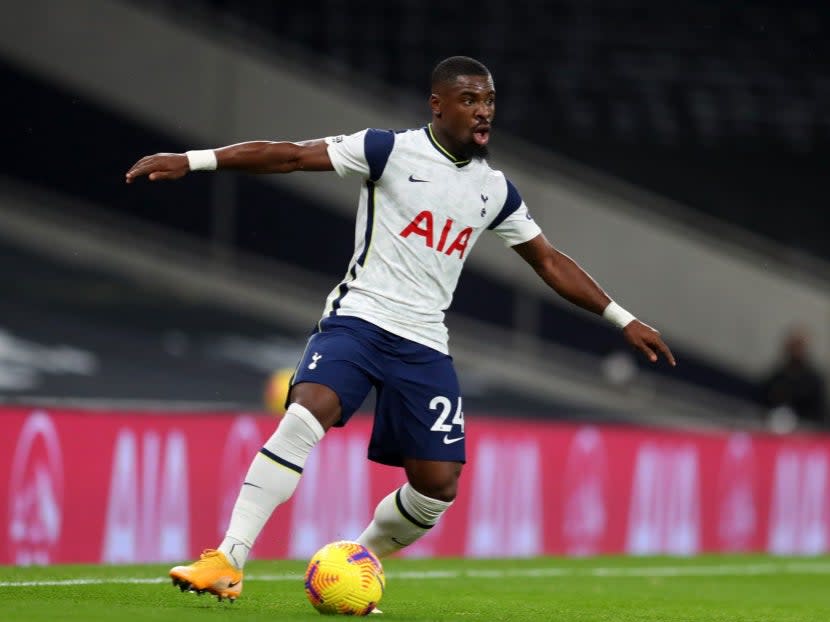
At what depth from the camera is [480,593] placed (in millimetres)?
7941

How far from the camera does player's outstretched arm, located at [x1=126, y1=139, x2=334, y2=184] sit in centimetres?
592

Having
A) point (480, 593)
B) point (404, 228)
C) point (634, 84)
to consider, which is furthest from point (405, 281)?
point (634, 84)

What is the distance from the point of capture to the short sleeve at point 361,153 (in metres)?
6.20

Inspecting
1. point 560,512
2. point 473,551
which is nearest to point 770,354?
point 560,512

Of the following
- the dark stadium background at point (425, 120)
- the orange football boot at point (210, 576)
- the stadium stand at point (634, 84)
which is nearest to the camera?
the orange football boot at point (210, 576)

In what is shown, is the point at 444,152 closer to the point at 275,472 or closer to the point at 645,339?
the point at 645,339

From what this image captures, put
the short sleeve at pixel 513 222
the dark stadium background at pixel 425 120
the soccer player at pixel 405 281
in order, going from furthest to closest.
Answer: the dark stadium background at pixel 425 120 → the short sleeve at pixel 513 222 → the soccer player at pixel 405 281

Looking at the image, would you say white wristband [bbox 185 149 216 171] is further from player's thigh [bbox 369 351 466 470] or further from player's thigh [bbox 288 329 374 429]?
player's thigh [bbox 369 351 466 470]

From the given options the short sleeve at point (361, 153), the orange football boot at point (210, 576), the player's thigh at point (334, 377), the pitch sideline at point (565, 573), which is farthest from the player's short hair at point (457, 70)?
the pitch sideline at point (565, 573)

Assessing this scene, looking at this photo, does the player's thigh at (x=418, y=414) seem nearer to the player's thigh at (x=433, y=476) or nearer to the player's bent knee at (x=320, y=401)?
the player's thigh at (x=433, y=476)

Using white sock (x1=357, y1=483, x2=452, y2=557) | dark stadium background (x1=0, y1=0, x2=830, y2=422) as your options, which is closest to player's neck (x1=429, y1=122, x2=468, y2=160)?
white sock (x1=357, y1=483, x2=452, y2=557)

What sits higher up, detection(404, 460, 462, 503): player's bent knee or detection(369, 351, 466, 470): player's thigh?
detection(369, 351, 466, 470): player's thigh

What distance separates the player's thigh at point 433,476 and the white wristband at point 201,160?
4.28 ft

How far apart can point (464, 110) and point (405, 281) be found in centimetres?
67
